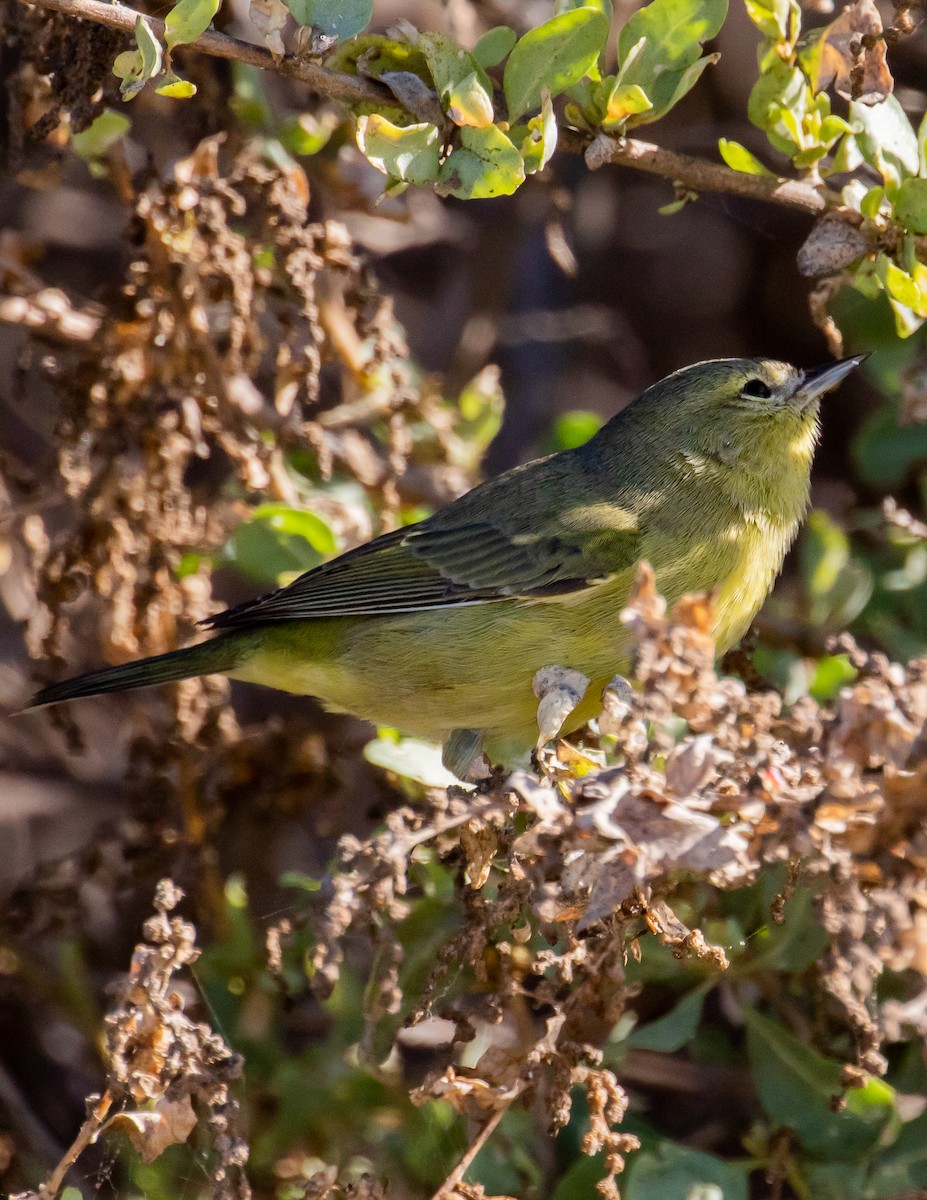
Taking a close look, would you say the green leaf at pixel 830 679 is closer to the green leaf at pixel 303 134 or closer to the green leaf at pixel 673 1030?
the green leaf at pixel 673 1030

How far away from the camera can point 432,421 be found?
3.87m

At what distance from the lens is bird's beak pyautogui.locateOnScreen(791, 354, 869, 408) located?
333 centimetres

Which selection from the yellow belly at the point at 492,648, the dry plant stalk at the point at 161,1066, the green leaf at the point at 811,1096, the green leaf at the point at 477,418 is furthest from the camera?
the green leaf at the point at 477,418

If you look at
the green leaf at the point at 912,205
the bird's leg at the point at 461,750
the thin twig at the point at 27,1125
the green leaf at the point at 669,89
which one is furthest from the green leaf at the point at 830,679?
the thin twig at the point at 27,1125

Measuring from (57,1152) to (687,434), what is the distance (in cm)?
246

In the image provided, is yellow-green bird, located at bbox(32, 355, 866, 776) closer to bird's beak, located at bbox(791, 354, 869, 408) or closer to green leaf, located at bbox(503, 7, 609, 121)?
bird's beak, located at bbox(791, 354, 869, 408)

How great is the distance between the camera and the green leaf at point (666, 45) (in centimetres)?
249

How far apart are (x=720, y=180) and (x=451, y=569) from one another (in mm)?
1243

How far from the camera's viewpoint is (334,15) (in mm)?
2406

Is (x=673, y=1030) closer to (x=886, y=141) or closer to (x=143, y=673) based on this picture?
(x=143, y=673)

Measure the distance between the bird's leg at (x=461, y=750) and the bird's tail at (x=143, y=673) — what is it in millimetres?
628

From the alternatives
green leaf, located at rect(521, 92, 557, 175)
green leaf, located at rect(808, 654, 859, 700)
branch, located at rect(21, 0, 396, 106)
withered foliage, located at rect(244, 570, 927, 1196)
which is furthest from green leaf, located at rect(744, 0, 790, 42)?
green leaf, located at rect(808, 654, 859, 700)

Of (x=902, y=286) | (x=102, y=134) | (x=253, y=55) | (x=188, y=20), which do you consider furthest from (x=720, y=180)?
(x=102, y=134)

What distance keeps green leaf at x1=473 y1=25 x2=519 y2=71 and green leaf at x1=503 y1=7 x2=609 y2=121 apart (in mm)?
80
